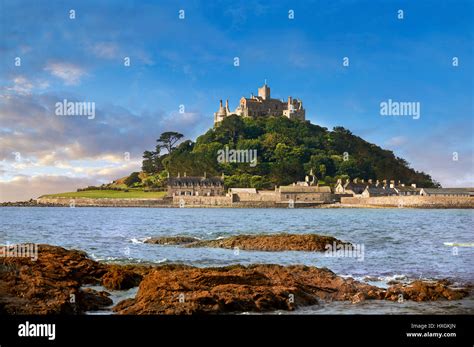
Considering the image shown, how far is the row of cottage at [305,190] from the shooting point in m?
92.6

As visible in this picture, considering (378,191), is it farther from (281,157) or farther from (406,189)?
(281,157)

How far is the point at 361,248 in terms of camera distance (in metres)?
21.7

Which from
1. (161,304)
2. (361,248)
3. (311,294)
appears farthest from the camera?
(361,248)

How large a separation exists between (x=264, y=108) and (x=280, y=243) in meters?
105

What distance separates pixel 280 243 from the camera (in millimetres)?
21344

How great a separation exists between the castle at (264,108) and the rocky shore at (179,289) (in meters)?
110

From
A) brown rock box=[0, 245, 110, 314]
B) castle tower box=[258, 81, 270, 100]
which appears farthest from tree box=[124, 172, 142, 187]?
brown rock box=[0, 245, 110, 314]

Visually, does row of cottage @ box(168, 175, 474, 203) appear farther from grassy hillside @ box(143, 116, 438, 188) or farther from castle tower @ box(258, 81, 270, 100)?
castle tower @ box(258, 81, 270, 100)

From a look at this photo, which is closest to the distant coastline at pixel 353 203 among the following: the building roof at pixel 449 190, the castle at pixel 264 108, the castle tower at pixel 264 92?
the building roof at pixel 449 190

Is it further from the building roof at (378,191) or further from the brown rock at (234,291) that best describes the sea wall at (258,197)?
the brown rock at (234,291)

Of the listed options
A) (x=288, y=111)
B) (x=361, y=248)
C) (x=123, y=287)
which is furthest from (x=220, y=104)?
(x=123, y=287)

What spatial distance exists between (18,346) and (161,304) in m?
2.30

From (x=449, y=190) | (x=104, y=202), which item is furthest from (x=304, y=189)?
(x=104, y=202)

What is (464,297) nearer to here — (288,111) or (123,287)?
(123,287)
